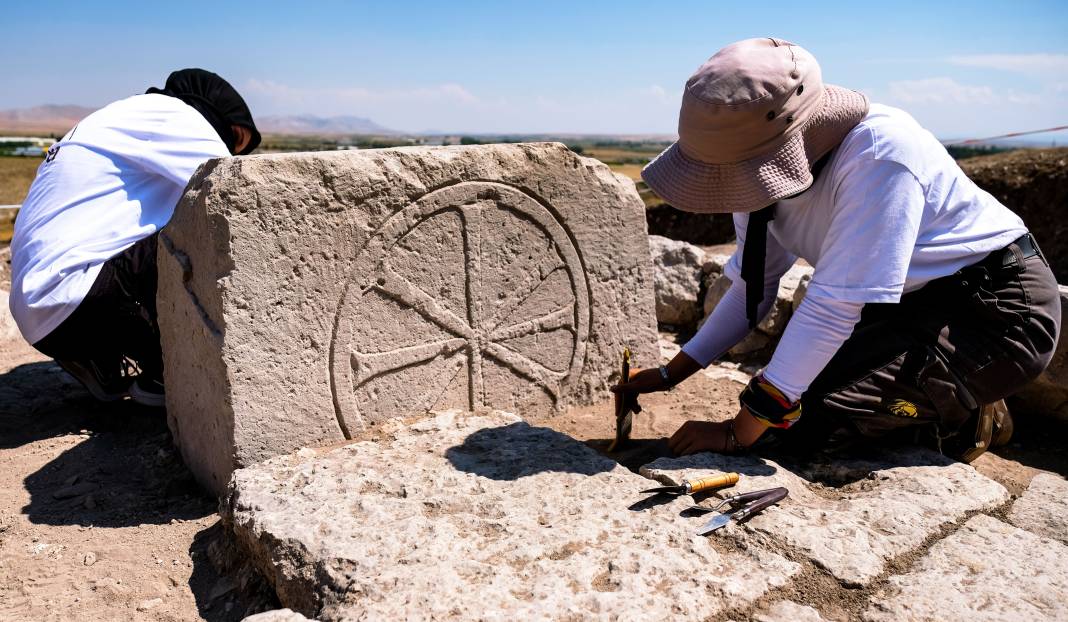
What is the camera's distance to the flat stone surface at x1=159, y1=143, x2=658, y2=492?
102 inches

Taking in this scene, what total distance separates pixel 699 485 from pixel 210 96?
3194 mm

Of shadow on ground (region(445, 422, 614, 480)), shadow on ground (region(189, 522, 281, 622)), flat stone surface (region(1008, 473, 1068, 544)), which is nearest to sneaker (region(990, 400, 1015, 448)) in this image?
flat stone surface (region(1008, 473, 1068, 544))

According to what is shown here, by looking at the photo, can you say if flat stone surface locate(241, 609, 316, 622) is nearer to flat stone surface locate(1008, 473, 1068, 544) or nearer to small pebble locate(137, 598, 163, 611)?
small pebble locate(137, 598, 163, 611)

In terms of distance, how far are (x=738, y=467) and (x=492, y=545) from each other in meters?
0.85

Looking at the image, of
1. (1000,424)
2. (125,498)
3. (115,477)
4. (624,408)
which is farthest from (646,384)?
(115,477)

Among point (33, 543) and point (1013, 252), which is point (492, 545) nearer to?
→ point (33, 543)

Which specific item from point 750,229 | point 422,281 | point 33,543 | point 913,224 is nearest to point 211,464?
point 33,543

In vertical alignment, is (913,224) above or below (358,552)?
above

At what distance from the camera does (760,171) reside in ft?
7.22

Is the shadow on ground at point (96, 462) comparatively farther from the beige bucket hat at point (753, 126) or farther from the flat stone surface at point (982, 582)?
the flat stone surface at point (982, 582)

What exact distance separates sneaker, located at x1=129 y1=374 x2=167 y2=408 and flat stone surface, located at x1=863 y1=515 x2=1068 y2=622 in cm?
303

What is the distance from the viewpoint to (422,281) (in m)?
2.98

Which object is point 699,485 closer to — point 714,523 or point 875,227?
point 714,523

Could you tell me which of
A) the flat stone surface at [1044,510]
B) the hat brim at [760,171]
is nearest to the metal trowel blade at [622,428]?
the hat brim at [760,171]
